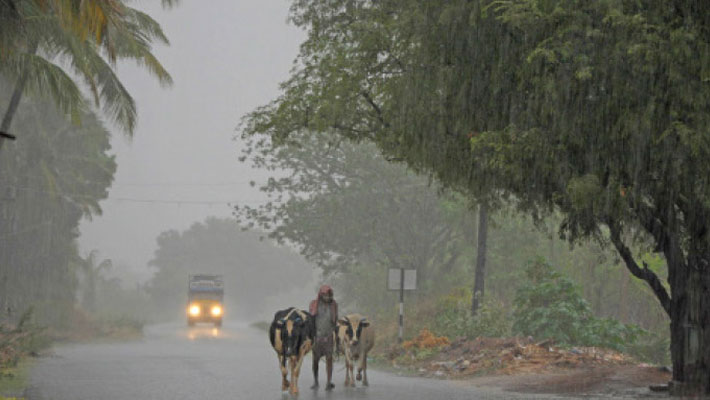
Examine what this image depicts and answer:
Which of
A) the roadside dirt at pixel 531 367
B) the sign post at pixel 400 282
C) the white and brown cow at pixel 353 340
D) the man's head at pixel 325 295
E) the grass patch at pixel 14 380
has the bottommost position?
the grass patch at pixel 14 380

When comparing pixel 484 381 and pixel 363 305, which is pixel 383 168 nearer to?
pixel 363 305

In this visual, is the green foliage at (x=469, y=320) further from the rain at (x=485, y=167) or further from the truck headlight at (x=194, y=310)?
the truck headlight at (x=194, y=310)

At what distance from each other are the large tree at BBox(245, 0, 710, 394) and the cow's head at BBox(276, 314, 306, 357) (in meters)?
3.69

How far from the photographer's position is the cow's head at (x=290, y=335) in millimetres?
15406

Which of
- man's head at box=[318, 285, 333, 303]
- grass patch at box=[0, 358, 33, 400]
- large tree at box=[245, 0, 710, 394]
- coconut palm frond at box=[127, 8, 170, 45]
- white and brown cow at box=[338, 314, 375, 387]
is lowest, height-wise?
grass patch at box=[0, 358, 33, 400]

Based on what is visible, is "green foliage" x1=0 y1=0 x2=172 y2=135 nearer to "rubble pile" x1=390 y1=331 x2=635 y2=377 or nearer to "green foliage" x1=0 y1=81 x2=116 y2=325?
"rubble pile" x1=390 y1=331 x2=635 y2=377

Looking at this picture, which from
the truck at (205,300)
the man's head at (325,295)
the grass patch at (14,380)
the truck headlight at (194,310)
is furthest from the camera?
the truck headlight at (194,310)

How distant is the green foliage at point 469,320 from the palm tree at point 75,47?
10.9 metres

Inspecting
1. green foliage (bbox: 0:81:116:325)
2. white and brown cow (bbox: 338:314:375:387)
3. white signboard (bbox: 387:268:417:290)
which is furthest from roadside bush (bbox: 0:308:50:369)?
green foliage (bbox: 0:81:116:325)

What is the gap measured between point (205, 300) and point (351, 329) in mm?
40009

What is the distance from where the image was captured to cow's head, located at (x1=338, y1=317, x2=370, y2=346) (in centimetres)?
1702

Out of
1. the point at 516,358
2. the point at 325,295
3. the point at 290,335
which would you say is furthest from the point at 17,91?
the point at 516,358

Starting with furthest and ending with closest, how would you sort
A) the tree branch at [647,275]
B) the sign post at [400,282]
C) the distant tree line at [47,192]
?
the distant tree line at [47,192] → the sign post at [400,282] → the tree branch at [647,275]

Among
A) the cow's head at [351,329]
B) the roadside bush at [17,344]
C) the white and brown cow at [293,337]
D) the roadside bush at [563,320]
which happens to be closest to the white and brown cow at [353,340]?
the cow's head at [351,329]
